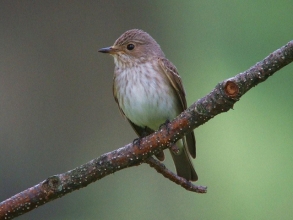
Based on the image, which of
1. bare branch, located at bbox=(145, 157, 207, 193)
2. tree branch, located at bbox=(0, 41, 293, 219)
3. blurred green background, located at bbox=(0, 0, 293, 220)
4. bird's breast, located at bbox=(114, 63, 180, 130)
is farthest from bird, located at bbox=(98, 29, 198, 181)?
blurred green background, located at bbox=(0, 0, 293, 220)

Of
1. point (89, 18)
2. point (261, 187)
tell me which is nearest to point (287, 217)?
point (261, 187)

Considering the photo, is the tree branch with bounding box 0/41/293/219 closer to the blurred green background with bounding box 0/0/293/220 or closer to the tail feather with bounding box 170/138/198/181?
the tail feather with bounding box 170/138/198/181

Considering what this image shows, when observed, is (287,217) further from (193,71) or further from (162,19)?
(162,19)

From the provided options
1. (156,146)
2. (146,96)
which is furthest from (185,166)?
(156,146)

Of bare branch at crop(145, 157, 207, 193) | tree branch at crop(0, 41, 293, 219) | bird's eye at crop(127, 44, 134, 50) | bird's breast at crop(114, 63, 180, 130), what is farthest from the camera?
bird's eye at crop(127, 44, 134, 50)

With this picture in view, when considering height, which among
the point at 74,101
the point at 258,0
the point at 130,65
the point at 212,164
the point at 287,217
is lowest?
the point at 287,217

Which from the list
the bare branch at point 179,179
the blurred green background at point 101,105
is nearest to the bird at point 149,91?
the bare branch at point 179,179

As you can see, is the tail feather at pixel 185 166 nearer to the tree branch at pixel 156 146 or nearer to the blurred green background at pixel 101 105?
the blurred green background at pixel 101 105
